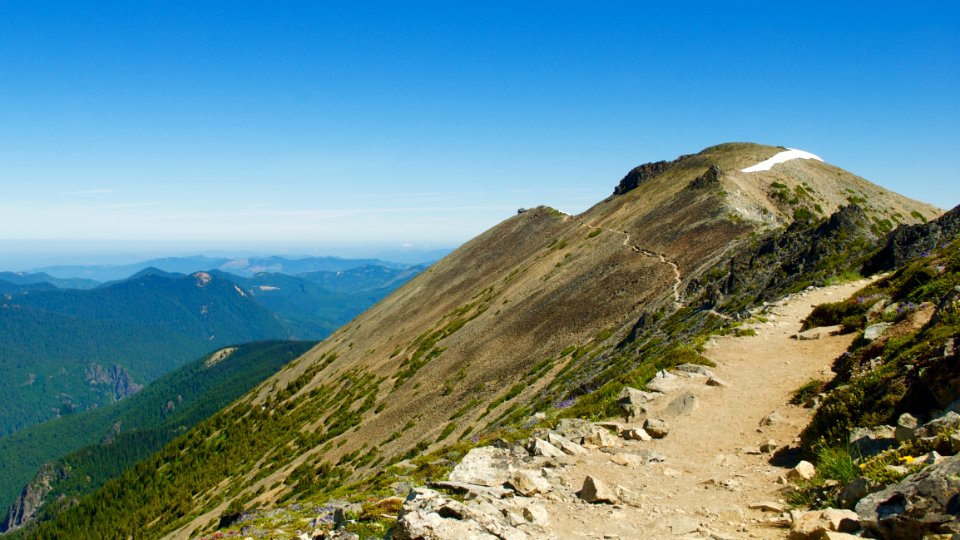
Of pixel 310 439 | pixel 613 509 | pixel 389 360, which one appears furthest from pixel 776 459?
pixel 389 360

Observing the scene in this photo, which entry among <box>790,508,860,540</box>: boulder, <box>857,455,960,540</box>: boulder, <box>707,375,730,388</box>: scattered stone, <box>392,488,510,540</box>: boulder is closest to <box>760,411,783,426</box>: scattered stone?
<box>707,375,730,388</box>: scattered stone

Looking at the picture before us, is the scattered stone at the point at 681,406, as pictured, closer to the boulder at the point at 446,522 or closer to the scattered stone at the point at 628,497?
Answer: the scattered stone at the point at 628,497

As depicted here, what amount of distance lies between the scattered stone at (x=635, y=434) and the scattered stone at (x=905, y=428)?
586 centimetres

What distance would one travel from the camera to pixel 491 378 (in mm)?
42562

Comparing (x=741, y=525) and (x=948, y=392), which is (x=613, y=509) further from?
(x=948, y=392)

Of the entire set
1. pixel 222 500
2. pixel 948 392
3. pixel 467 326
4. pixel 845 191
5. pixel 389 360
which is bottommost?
pixel 222 500

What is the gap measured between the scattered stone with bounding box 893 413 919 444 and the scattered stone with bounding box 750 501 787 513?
7.83 feet

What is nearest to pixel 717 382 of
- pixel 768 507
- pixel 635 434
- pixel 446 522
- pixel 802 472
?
pixel 635 434

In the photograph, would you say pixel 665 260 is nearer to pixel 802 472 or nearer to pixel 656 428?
pixel 656 428

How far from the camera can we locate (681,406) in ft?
53.0

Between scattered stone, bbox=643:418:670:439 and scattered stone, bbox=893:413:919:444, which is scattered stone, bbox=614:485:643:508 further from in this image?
scattered stone, bbox=893:413:919:444

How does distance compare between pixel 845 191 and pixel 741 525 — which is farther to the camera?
pixel 845 191

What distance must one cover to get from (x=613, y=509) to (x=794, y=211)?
5850 cm

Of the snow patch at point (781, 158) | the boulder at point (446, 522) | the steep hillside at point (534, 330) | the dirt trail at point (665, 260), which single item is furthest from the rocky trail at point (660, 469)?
the snow patch at point (781, 158)
